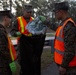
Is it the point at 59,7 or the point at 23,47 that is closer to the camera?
the point at 59,7

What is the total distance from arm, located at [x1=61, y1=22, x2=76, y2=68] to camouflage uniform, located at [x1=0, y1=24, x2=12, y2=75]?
107 centimetres

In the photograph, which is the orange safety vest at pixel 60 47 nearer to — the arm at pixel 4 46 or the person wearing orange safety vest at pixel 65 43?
the person wearing orange safety vest at pixel 65 43

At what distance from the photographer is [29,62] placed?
729 cm

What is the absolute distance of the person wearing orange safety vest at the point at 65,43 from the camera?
Answer: 4.58 metres

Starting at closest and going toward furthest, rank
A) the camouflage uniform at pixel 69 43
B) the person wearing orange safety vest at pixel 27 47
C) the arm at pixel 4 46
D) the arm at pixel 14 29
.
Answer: the camouflage uniform at pixel 69 43 < the arm at pixel 4 46 < the arm at pixel 14 29 < the person wearing orange safety vest at pixel 27 47

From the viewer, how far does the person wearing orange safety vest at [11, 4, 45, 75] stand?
711 centimetres

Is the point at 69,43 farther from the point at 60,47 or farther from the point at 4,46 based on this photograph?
the point at 4,46

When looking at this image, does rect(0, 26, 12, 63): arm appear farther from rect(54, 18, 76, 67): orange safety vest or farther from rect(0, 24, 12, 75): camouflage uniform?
rect(54, 18, 76, 67): orange safety vest

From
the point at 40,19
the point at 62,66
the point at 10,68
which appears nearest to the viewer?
the point at 62,66

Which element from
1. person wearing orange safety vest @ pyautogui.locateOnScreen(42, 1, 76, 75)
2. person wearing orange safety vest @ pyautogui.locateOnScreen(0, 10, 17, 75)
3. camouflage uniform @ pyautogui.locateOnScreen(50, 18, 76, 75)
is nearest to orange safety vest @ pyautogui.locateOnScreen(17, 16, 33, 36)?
person wearing orange safety vest @ pyautogui.locateOnScreen(0, 10, 17, 75)

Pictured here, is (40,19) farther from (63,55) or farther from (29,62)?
(63,55)

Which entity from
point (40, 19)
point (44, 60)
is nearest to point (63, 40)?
point (40, 19)

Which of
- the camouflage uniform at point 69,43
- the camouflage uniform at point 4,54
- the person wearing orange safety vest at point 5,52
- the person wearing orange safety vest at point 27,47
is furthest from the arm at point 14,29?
the camouflage uniform at point 69,43

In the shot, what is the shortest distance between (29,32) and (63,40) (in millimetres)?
2409
